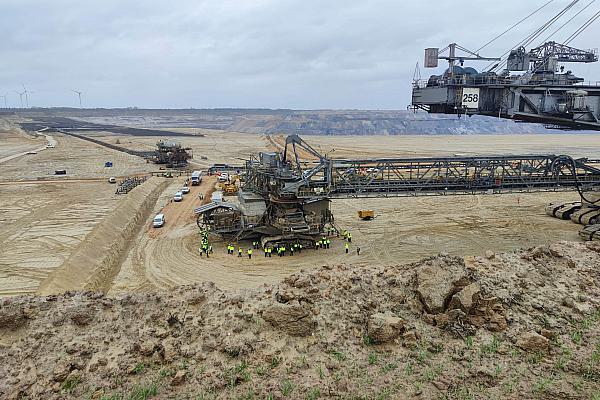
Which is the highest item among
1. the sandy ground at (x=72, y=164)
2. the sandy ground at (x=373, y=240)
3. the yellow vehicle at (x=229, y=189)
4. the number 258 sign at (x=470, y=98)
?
the number 258 sign at (x=470, y=98)

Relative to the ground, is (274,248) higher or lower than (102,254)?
higher

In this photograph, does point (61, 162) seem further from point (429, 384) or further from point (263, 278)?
point (429, 384)

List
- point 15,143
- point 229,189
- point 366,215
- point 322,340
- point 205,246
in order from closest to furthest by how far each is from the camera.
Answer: point 322,340 → point 205,246 → point 366,215 → point 229,189 → point 15,143

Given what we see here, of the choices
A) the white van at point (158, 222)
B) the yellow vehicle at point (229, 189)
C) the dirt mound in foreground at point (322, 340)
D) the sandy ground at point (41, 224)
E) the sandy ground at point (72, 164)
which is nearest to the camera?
the dirt mound in foreground at point (322, 340)

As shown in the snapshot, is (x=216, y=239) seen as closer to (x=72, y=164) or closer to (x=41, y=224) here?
(x=41, y=224)

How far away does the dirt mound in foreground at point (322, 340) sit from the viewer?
31.3 feet

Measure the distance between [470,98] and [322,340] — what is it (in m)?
26.0

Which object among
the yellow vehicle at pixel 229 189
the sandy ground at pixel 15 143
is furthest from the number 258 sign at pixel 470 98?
the sandy ground at pixel 15 143

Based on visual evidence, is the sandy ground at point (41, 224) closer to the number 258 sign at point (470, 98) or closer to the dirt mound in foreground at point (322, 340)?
the dirt mound in foreground at point (322, 340)

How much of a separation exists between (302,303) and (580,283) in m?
9.48

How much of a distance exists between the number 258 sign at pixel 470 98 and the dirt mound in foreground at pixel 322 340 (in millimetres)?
19985

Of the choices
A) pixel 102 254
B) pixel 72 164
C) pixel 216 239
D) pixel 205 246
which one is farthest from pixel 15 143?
pixel 205 246

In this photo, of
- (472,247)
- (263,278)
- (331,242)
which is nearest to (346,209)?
(331,242)

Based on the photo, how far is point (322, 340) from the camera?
→ 1102cm
